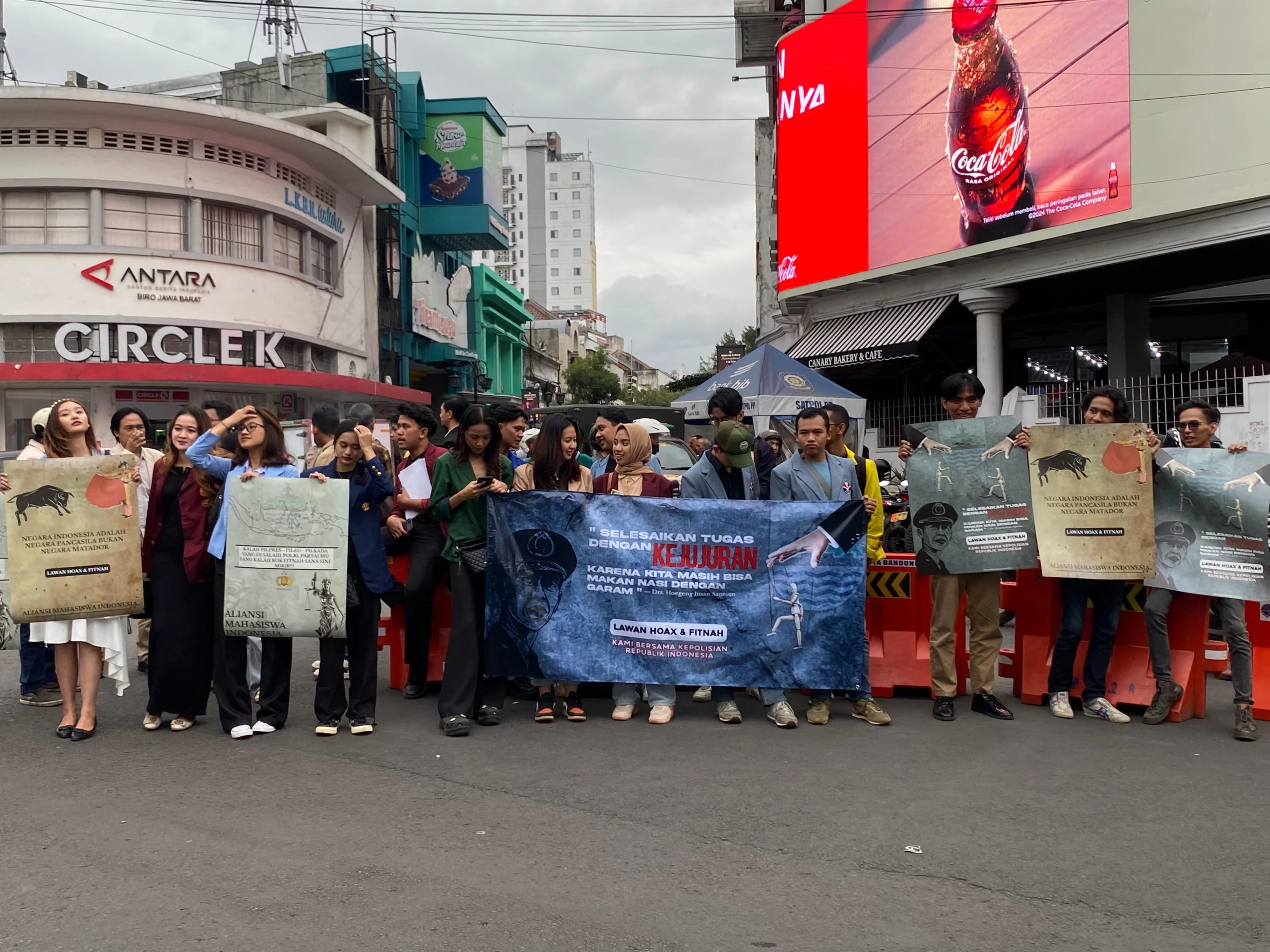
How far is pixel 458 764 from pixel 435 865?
1.45 m

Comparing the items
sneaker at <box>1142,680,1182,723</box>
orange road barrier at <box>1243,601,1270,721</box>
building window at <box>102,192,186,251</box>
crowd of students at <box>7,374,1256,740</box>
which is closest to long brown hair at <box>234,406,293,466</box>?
crowd of students at <box>7,374,1256,740</box>

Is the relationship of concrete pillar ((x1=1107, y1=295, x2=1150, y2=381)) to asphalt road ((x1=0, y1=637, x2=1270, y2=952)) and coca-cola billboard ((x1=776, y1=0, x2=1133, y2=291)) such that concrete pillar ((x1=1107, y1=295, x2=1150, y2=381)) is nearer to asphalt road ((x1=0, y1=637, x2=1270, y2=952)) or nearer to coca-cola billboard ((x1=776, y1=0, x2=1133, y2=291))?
coca-cola billboard ((x1=776, y1=0, x2=1133, y2=291))

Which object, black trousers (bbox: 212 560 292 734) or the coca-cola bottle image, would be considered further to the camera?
the coca-cola bottle image

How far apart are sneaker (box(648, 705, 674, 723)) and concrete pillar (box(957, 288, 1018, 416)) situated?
16058 millimetres

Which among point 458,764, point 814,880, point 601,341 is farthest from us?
point 601,341

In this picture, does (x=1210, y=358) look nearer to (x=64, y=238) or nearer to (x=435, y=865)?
(x=435, y=865)

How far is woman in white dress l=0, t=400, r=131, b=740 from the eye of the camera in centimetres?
622

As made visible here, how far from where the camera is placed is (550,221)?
13662cm

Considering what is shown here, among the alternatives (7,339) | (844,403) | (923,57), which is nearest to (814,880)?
(844,403)

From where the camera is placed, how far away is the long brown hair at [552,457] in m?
6.71

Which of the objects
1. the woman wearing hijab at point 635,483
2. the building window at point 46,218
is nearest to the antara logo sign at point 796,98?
the building window at point 46,218

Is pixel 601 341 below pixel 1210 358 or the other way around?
the other way around

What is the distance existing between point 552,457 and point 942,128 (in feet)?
58.8

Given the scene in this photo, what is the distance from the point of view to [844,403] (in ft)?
52.0
